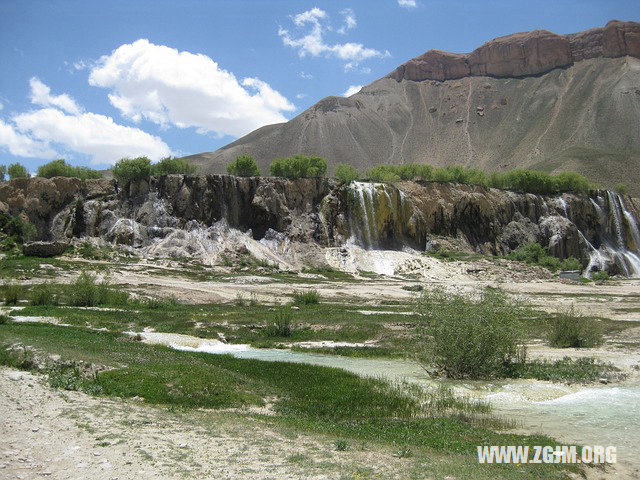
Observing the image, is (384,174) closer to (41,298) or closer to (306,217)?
(306,217)

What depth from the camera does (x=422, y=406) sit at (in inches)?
616

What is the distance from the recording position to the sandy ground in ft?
28.6

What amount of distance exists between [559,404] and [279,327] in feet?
60.0

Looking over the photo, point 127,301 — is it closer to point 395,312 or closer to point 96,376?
point 395,312

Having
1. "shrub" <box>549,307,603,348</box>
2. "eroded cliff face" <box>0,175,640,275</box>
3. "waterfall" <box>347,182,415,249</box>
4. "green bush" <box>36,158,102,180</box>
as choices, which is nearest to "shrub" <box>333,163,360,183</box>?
"waterfall" <box>347,182,415,249</box>

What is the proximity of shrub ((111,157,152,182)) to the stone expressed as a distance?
18.9 metres

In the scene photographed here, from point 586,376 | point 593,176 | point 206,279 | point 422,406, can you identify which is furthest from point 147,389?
point 593,176

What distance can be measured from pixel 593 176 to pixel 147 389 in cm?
14077

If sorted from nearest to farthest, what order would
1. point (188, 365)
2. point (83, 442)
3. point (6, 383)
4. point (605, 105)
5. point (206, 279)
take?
point (83, 442), point (6, 383), point (188, 365), point (206, 279), point (605, 105)

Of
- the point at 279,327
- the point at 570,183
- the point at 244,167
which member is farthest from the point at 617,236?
the point at 279,327

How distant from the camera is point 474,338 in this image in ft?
65.6

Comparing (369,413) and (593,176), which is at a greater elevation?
(593,176)

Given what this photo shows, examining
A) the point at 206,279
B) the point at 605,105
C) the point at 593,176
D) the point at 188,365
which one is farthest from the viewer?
the point at 605,105

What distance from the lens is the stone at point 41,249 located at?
198 feet
